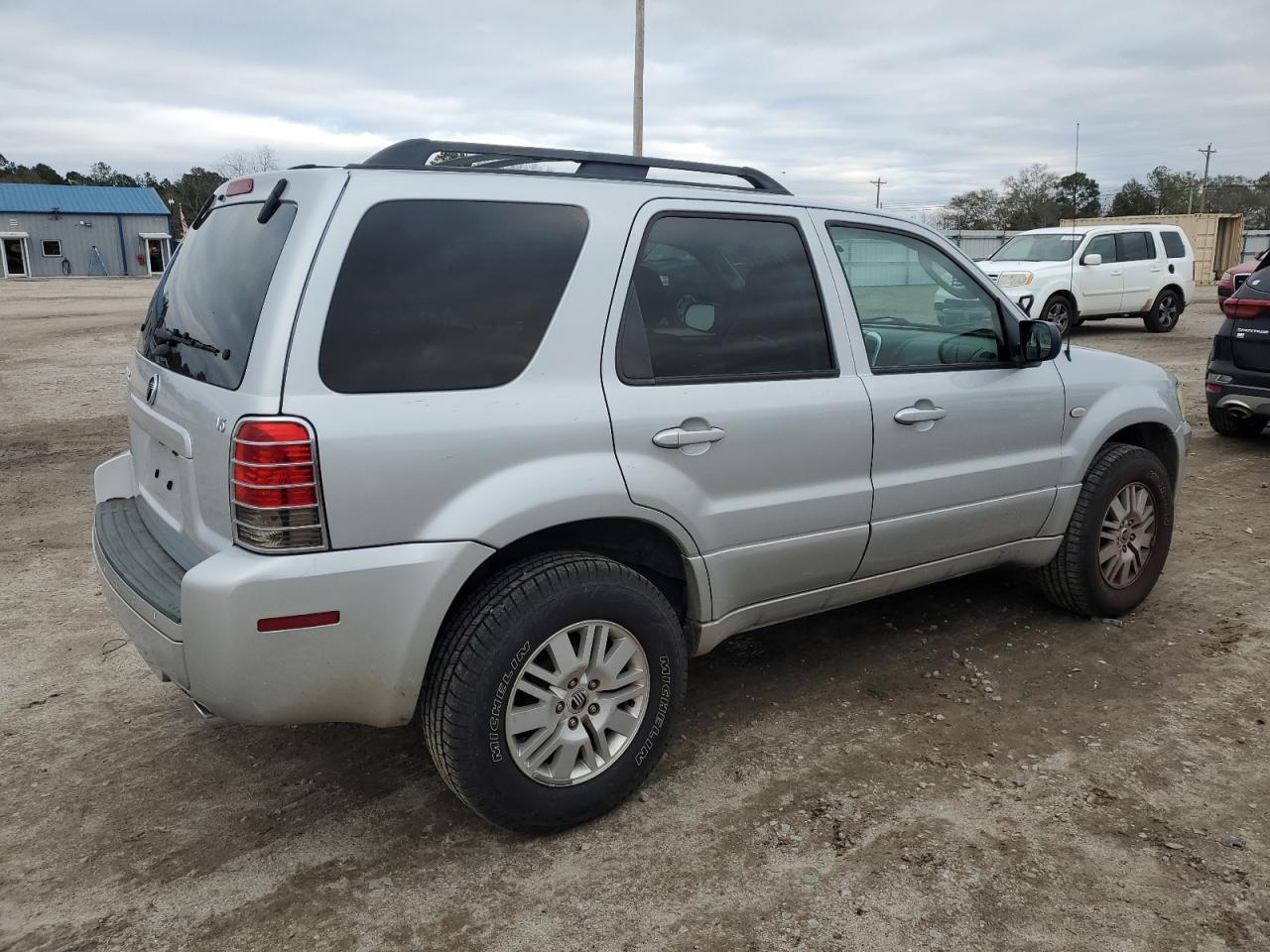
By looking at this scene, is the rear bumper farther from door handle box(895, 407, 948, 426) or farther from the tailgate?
door handle box(895, 407, 948, 426)

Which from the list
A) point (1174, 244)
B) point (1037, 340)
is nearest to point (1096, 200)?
point (1174, 244)

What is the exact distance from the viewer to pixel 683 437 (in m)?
3.06

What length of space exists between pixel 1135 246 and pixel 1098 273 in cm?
123

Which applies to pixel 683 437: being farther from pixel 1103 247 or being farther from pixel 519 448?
pixel 1103 247

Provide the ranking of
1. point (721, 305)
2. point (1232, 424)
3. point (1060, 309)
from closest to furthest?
point (721, 305) → point (1232, 424) → point (1060, 309)

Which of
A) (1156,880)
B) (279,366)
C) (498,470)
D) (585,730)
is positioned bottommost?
(1156,880)

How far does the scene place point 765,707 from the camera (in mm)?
3838

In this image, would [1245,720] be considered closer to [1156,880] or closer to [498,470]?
[1156,880]

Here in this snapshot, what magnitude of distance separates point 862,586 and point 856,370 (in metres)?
0.80

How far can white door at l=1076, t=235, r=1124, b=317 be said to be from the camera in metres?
15.9

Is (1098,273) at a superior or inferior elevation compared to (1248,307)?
superior

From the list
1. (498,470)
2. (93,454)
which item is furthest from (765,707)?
(93,454)

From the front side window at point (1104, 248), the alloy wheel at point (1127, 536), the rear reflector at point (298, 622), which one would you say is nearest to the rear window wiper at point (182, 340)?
the rear reflector at point (298, 622)

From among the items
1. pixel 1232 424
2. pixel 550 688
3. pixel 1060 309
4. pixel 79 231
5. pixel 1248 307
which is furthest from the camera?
pixel 79 231
